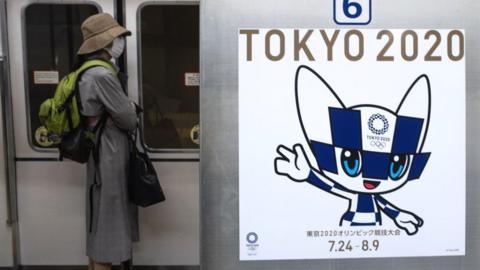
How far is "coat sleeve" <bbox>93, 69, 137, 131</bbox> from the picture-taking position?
3166 millimetres

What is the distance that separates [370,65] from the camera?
6.23 ft

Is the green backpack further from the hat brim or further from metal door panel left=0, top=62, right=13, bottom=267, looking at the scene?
metal door panel left=0, top=62, right=13, bottom=267

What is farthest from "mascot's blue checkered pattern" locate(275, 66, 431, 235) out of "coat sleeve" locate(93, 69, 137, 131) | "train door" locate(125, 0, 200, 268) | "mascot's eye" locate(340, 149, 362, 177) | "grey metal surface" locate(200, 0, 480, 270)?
"train door" locate(125, 0, 200, 268)

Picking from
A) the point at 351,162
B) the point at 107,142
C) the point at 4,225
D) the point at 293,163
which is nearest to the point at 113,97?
the point at 107,142

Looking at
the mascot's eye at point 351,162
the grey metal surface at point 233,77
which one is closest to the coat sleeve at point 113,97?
the grey metal surface at point 233,77

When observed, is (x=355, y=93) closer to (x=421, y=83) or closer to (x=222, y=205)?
(x=421, y=83)

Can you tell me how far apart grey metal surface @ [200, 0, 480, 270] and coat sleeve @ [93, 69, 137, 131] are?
1411 millimetres

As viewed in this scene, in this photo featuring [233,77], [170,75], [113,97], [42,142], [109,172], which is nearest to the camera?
[233,77]

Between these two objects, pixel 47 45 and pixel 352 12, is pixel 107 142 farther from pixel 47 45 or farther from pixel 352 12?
pixel 352 12

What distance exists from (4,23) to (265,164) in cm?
257

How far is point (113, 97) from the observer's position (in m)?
3.18

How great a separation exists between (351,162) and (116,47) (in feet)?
6.09

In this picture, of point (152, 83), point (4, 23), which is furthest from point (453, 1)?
point (4, 23)

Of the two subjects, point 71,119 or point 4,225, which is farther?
point 4,225
